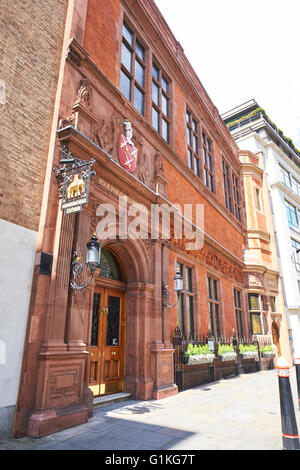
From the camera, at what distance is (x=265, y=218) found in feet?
72.5

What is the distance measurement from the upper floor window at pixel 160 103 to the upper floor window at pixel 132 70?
83 centimetres

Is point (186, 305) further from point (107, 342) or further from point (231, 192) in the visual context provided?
point (231, 192)

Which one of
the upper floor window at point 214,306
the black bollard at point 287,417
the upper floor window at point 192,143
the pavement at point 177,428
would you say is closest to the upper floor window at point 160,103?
the upper floor window at point 192,143

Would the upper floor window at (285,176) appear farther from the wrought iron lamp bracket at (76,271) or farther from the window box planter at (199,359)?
the wrought iron lamp bracket at (76,271)

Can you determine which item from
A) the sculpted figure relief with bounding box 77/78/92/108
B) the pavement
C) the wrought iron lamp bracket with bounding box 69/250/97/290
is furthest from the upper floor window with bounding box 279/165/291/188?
the wrought iron lamp bracket with bounding box 69/250/97/290

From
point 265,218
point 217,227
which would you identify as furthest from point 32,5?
point 265,218

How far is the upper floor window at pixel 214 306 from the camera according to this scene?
528 inches

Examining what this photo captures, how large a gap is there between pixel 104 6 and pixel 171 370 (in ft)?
36.4

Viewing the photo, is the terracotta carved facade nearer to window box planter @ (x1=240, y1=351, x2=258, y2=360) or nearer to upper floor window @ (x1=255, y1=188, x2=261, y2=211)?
window box planter @ (x1=240, y1=351, x2=258, y2=360)

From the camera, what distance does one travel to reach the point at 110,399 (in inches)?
277

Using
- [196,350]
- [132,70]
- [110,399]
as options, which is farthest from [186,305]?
[132,70]

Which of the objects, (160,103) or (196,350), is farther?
(160,103)

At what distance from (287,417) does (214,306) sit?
401 inches

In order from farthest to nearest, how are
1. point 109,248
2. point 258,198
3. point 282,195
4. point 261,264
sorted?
point 282,195 → point 258,198 → point 261,264 → point 109,248
